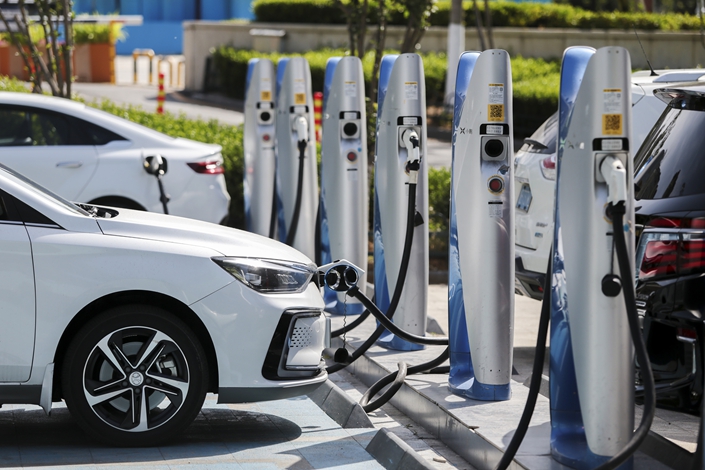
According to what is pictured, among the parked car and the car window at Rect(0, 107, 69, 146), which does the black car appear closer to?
the parked car

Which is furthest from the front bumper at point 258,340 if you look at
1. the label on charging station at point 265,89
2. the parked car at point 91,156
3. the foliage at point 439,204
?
the foliage at point 439,204

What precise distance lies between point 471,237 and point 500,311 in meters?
0.42

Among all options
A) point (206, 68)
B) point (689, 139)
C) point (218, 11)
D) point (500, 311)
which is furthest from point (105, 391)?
point (218, 11)

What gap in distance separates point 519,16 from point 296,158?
66.9ft

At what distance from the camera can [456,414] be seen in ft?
17.8

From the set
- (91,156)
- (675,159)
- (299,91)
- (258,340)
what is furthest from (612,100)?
(91,156)

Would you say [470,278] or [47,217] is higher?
[47,217]

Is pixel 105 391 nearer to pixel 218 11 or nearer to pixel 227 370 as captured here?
pixel 227 370

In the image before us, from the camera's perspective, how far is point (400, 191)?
23.2 ft

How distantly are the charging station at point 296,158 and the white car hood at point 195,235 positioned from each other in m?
3.38

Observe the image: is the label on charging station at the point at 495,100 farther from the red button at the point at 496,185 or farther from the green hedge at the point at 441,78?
the green hedge at the point at 441,78

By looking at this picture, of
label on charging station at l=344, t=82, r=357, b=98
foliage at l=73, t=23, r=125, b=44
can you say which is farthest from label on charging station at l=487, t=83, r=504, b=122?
foliage at l=73, t=23, r=125, b=44

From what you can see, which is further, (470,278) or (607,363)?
(470,278)

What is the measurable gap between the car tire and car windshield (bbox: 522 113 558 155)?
10.7 feet
